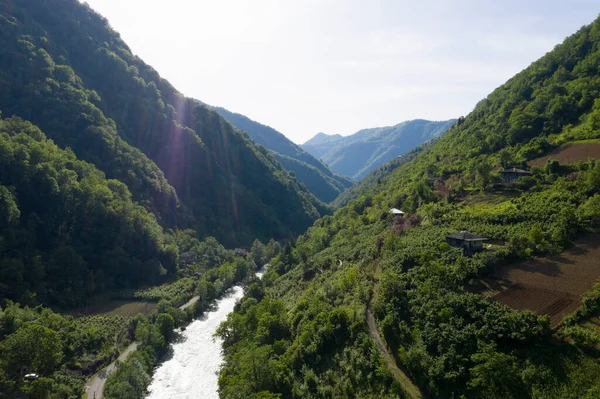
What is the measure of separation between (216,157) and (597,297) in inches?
6568

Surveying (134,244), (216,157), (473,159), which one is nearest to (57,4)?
(216,157)

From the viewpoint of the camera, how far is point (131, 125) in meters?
156

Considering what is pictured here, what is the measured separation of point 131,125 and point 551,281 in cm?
15867

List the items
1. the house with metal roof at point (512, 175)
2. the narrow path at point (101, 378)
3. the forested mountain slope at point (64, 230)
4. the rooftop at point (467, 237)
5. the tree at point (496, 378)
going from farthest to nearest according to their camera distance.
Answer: the forested mountain slope at point (64, 230)
the house with metal roof at point (512, 175)
the narrow path at point (101, 378)
the rooftop at point (467, 237)
the tree at point (496, 378)

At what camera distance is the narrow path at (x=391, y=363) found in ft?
116

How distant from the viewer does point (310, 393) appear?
43656 millimetres

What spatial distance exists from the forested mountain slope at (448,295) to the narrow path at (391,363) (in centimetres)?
60

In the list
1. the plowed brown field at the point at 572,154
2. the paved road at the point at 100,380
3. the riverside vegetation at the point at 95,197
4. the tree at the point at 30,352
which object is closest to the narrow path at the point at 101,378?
the paved road at the point at 100,380

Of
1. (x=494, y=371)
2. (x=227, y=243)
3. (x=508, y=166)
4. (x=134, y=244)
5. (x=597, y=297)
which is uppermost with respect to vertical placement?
(x=508, y=166)

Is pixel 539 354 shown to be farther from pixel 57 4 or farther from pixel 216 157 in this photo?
pixel 57 4

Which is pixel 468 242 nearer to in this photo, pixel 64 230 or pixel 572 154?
pixel 572 154

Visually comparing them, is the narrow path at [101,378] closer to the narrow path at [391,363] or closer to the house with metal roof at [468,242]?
the narrow path at [391,363]

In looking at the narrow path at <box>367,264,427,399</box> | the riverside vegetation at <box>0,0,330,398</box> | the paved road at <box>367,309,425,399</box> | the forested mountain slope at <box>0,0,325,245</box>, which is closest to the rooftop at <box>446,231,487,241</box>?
the narrow path at <box>367,264,427,399</box>

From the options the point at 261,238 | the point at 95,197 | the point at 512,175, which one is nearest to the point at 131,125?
the point at 95,197
